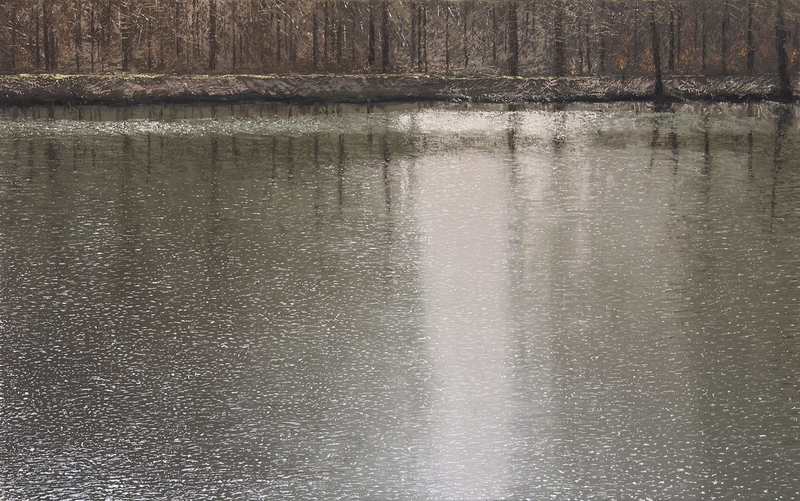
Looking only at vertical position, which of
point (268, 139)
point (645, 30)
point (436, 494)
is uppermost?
point (645, 30)

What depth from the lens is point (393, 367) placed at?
1497mm

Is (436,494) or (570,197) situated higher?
(570,197)

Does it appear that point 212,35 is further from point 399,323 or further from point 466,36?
point 399,323

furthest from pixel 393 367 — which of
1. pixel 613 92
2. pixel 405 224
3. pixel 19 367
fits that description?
pixel 613 92

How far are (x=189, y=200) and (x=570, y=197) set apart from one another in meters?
1.06

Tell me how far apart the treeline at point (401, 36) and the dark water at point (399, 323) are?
1.77 meters

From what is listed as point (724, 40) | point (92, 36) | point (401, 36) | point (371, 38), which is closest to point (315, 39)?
point (371, 38)

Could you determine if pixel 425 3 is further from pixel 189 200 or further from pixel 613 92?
pixel 189 200

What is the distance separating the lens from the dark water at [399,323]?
1217 millimetres

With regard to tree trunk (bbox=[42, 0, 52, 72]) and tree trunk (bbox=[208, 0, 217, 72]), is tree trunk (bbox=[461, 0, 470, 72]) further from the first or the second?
tree trunk (bbox=[42, 0, 52, 72])

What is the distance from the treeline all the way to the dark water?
5.81 feet

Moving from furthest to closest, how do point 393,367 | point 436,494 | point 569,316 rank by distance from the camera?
point 569,316 → point 393,367 → point 436,494

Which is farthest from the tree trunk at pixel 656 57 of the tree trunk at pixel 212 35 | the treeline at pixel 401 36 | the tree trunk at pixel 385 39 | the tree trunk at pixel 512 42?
the tree trunk at pixel 212 35

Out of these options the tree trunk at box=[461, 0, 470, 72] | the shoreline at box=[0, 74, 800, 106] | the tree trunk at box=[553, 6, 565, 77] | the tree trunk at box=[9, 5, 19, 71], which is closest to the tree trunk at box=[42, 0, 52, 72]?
the tree trunk at box=[9, 5, 19, 71]
